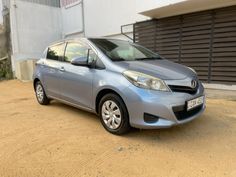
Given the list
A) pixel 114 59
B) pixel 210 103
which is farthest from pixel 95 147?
pixel 210 103

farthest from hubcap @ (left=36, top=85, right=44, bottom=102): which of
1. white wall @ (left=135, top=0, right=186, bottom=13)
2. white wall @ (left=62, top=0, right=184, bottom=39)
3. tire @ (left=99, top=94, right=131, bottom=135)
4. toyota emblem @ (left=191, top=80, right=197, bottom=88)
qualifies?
white wall @ (left=135, top=0, right=186, bottom=13)

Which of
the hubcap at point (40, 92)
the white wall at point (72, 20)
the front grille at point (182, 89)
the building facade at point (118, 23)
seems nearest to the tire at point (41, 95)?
the hubcap at point (40, 92)

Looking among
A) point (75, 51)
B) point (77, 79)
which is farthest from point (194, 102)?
point (75, 51)

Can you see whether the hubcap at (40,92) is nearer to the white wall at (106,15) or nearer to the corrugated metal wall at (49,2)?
the white wall at (106,15)

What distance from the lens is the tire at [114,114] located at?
129 inches

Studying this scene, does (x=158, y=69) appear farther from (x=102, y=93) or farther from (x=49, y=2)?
(x=49, y=2)

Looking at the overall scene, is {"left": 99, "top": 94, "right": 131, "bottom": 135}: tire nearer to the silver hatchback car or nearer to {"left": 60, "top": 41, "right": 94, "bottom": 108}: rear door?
the silver hatchback car

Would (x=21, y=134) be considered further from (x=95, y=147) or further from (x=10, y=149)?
(x=95, y=147)

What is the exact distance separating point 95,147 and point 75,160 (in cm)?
41

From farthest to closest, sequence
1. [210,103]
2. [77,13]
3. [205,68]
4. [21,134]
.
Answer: [77,13]
[205,68]
[210,103]
[21,134]

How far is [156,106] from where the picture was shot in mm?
2986

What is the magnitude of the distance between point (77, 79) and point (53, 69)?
962mm

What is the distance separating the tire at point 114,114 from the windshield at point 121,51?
0.69m

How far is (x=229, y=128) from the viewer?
12.1 ft
